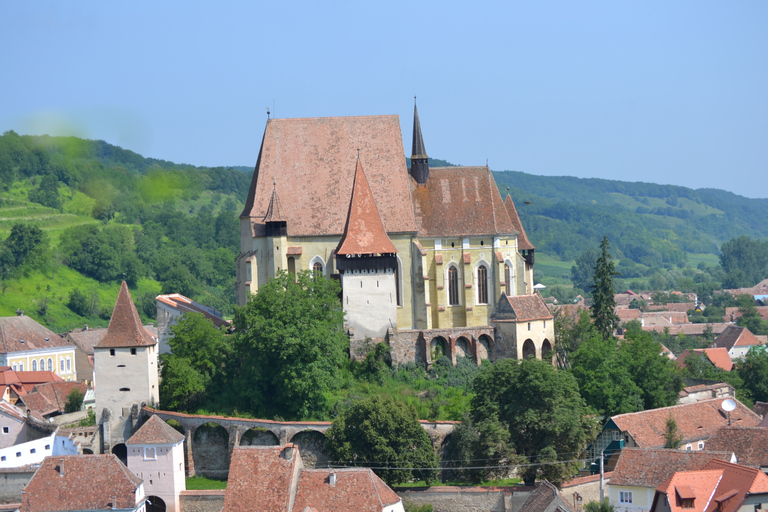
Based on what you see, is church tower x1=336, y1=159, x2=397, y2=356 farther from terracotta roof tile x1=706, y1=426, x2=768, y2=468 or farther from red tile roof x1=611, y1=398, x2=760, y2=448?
terracotta roof tile x1=706, y1=426, x2=768, y2=468

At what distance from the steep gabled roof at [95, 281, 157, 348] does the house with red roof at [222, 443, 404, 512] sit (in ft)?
35.5

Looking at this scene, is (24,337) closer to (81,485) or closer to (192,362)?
(192,362)

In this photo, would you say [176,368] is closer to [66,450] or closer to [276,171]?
[66,450]

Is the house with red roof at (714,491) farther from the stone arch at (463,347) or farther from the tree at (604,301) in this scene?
the tree at (604,301)

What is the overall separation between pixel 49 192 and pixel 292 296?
321 ft

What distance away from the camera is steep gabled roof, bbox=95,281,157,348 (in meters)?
57.1

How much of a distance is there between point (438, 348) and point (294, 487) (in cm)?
1698

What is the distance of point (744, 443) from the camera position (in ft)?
176

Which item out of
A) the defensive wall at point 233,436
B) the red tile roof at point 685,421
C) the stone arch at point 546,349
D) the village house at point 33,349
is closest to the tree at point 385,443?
the defensive wall at point 233,436

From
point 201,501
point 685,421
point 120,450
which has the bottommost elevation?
point 201,501

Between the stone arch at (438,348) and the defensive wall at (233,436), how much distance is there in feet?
24.0

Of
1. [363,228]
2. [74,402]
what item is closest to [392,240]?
[363,228]

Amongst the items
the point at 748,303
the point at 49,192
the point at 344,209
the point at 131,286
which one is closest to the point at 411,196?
the point at 344,209

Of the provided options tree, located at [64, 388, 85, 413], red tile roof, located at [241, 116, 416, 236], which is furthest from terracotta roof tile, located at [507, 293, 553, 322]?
tree, located at [64, 388, 85, 413]
